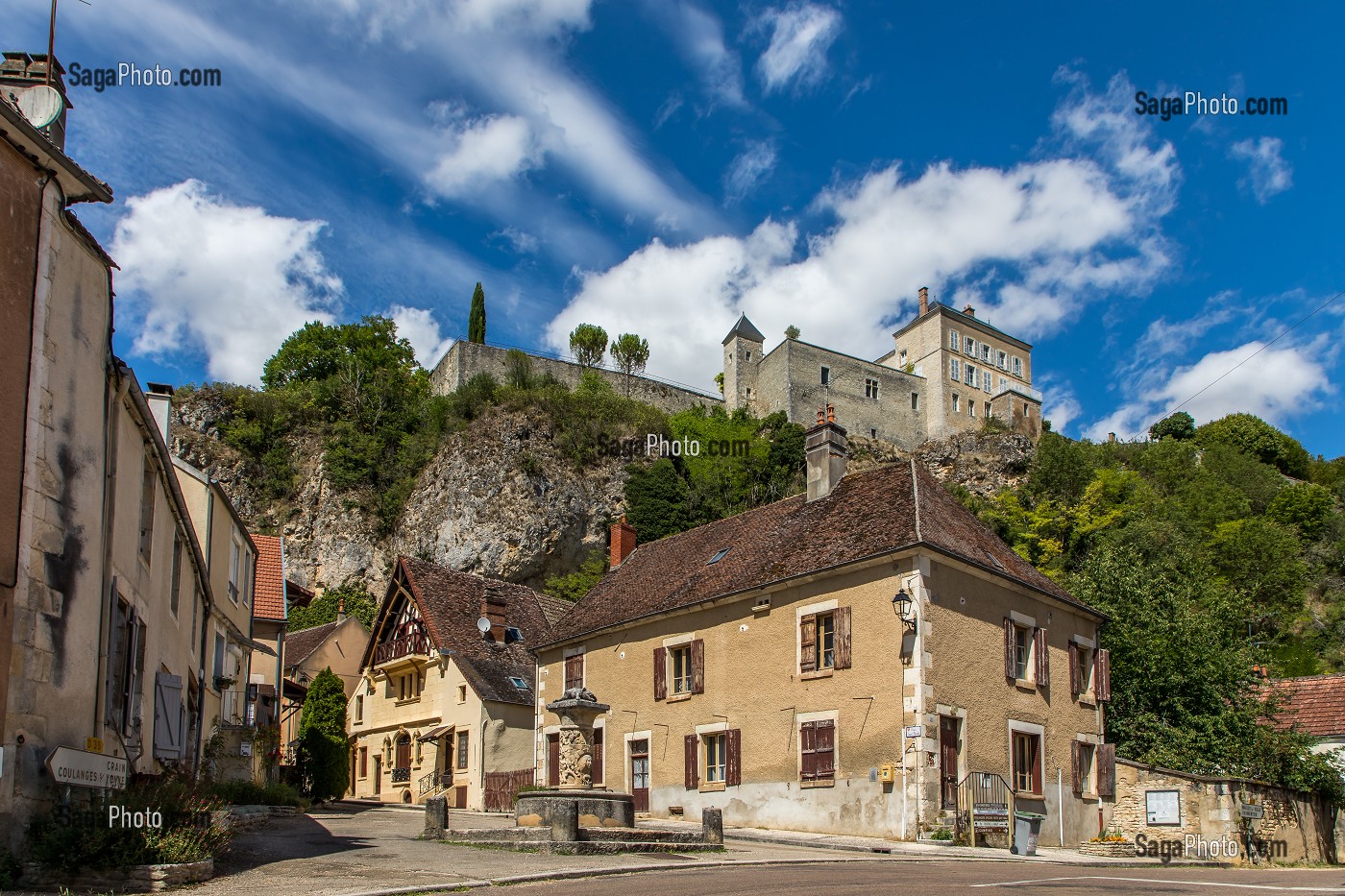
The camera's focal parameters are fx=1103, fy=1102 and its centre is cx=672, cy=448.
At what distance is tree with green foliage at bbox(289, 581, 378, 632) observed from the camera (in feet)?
161

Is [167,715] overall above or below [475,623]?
below

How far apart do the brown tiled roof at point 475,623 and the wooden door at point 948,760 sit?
12497mm

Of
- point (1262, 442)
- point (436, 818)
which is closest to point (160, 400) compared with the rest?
point (436, 818)

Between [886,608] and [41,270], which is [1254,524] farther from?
[41,270]

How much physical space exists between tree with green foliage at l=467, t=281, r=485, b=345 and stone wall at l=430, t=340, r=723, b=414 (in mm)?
2129

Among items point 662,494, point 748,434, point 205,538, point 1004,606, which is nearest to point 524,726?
point 205,538

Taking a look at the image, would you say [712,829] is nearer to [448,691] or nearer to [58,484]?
[58,484]

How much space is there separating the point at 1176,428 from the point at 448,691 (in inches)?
3068

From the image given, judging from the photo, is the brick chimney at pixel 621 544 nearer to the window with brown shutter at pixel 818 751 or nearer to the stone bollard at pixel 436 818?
the window with brown shutter at pixel 818 751

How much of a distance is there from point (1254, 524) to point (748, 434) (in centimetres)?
2583

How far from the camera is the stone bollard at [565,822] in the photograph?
14078mm

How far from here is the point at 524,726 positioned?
30109mm

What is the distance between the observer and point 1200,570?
3509 centimetres

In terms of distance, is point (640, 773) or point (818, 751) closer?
point (818, 751)
